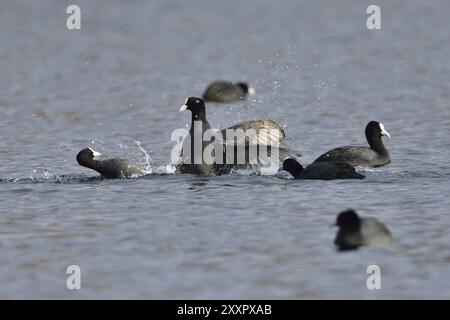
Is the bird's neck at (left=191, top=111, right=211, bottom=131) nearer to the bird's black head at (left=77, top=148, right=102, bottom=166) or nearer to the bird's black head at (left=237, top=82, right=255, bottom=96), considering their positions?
the bird's black head at (left=77, top=148, right=102, bottom=166)

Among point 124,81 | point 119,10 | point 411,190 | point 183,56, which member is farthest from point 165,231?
point 119,10

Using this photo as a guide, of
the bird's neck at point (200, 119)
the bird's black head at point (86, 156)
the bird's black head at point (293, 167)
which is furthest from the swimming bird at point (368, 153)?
the bird's black head at point (86, 156)

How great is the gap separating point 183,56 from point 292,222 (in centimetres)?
1971

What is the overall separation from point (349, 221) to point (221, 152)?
5087mm

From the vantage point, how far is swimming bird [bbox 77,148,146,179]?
16.2 metres

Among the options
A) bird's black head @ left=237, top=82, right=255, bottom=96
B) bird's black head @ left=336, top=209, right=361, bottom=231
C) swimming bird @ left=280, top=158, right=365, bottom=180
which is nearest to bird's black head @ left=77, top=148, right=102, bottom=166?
swimming bird @ left=280, top=158, right=365, bottom=180

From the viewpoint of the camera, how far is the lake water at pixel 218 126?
10758 mm

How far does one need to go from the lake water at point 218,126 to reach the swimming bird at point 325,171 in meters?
0.19

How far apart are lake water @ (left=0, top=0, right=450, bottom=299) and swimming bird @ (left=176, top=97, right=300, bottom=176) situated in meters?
0.42

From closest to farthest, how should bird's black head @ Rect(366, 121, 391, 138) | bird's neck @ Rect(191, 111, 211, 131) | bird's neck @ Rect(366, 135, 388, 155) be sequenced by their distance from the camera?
bird's neck @ Rect(191, 111, 211, 131), bird's neck @ Rect(366, 135, 388, 155), bird's black head @ Rect(366, 121, 391, 138)

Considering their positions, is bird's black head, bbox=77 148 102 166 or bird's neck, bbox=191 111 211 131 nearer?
bird's black head, bbox=77 148 102 166

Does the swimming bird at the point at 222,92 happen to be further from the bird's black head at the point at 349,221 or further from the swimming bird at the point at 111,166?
the bird's black head at the point at 349,221

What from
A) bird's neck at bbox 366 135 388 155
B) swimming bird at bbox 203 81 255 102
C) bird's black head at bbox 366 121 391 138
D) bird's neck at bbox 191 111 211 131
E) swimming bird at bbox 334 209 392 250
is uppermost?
swimming bird at bbox 203 81 255 102

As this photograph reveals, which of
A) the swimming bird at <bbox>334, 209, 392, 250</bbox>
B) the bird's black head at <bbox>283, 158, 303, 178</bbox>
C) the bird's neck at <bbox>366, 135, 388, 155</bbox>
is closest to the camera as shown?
the swimming bird at <bbox>334, 209, 392, 250</bbox>
